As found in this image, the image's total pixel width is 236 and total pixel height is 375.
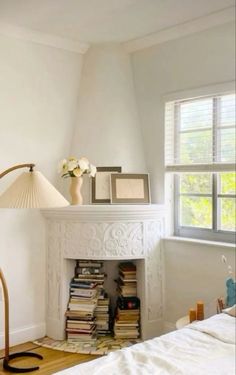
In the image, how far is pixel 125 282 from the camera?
395 cm

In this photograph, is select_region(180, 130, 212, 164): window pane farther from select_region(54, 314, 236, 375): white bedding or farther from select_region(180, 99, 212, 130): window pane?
select_region(54, 314, 236, 375): white bedding

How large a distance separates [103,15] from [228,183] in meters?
1.66

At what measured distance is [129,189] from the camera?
4012 millimetres

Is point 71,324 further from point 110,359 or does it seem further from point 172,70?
point 172,70

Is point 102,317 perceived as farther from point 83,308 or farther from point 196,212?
point 196,212

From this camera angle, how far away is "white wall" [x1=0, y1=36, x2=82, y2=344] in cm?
370

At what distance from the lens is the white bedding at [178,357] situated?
1.89 metres

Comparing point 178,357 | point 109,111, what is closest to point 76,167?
point 109,111

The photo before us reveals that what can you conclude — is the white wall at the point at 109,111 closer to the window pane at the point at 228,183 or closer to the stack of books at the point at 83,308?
the window pane at the point at 228,183

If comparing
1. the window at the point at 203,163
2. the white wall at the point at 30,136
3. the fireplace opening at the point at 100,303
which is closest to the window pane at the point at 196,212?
the window at the point at 203,163

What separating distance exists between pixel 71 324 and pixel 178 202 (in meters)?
1.45

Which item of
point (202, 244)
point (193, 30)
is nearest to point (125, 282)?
point (202, 244)

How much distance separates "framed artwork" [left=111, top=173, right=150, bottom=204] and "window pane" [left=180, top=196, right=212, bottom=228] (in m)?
0.34

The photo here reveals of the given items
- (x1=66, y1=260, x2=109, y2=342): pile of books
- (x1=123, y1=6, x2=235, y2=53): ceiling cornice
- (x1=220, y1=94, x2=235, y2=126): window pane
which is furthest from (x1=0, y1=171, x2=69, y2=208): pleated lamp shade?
(x1=123, y1=6, x2=235, y2=53): ceiling cornice
